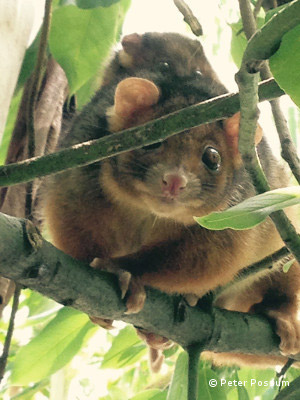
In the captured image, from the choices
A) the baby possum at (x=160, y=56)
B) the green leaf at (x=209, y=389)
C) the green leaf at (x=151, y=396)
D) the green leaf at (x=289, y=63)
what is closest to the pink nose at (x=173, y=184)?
the green leaf at (x=209, y=389)

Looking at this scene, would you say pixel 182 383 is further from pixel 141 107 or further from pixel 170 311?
pixel 141 107

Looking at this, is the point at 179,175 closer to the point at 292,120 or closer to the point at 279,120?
the point at 279,120

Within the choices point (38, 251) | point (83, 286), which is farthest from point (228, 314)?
point (38, 251)

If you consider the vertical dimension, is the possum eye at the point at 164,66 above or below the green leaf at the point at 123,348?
above

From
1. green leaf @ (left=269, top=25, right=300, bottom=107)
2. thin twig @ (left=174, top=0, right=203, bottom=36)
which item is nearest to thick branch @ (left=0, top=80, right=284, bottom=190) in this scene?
green leaf @ (left=269, top=25, right=300, bottom=107)

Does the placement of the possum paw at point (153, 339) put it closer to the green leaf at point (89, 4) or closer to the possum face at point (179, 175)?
the possum face at point (179, 175)

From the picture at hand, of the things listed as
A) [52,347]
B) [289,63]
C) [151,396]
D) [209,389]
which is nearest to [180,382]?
[209,389]
